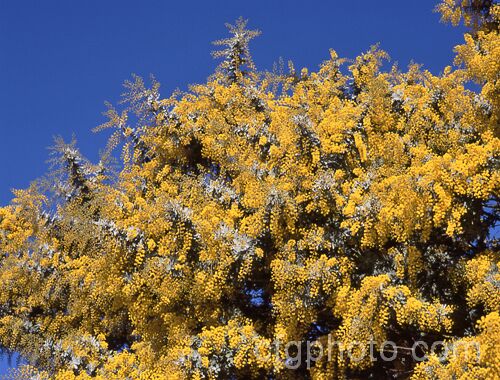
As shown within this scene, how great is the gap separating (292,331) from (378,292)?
167 cm

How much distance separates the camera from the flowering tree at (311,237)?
8984mm

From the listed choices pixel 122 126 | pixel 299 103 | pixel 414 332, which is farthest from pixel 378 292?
pixel 122 126

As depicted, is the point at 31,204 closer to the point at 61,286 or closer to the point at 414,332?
the point at 61,286

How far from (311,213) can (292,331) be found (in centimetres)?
178

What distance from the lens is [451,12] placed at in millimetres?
11977

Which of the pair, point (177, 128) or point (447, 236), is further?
point (177, 128)

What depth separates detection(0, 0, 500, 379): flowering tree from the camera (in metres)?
8.98

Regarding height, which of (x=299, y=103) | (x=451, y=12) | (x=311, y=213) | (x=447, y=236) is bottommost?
(x=447, y=236)

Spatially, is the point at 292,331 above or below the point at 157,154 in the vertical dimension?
below

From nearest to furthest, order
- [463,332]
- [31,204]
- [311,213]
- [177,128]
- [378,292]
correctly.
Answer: [378,292] < [463,332] < [311,213] < [177,128] < [31,204]

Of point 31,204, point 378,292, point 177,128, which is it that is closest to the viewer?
point 378,292

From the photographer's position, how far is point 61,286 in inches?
535

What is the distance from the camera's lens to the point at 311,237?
988 centimetres

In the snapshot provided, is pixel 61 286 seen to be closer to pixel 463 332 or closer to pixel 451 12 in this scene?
pixel 463 332
